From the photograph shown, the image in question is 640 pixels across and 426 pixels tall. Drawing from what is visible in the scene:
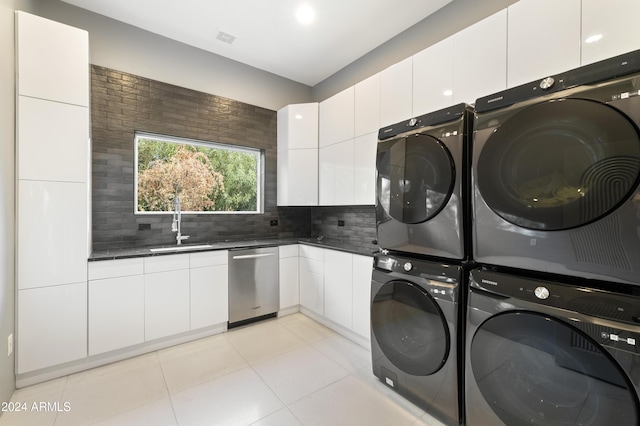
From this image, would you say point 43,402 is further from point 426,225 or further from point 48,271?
point 426,225

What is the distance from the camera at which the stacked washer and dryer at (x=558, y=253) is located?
102 centimetres

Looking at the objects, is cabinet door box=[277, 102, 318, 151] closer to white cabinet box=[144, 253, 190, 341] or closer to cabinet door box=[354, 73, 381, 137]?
cabinet door box=[354, 73, 381, 137]

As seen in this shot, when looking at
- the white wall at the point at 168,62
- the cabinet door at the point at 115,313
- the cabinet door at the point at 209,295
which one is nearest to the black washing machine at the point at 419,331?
the cabinet door at the point at 209,295

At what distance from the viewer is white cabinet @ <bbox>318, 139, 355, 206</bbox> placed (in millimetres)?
3053

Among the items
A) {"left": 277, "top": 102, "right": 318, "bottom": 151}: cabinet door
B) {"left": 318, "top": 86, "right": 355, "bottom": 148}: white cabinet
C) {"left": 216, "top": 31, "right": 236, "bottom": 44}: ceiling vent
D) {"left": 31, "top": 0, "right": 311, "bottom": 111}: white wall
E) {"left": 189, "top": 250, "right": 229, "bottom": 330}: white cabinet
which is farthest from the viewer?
{"left": 277, "top": 102, "right": 318, "bottom": 151}: cabinet door

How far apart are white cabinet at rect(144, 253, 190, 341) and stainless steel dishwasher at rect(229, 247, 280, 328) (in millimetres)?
459

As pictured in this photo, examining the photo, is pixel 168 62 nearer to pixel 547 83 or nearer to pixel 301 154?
pixel 301 154

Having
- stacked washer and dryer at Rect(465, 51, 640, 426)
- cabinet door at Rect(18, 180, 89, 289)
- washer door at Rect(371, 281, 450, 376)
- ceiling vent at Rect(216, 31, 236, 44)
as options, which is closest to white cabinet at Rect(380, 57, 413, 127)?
stacked washer and dryer at Rect(465, 51, 640, 426)

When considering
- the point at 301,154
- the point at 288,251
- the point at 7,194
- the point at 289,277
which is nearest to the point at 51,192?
the point at 7,194

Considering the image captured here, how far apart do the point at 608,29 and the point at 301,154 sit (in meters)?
2.76

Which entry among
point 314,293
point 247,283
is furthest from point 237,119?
point 314,293

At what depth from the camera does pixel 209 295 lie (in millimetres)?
2783

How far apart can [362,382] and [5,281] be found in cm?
251

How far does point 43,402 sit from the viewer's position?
1837mm
